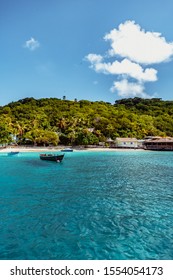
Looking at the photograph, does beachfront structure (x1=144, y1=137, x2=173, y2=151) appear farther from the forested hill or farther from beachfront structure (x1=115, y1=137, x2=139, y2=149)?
the forested hill

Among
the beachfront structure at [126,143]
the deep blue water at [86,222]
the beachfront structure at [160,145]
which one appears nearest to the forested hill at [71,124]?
the beachfront structure at [126,143]

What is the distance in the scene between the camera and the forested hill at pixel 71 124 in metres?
65.4

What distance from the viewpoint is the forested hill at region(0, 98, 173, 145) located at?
6544cm

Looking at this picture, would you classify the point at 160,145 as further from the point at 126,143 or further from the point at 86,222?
the point at 86,222

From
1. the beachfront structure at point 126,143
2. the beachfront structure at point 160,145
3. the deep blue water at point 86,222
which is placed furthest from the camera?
the beachfront structure at point 126,143

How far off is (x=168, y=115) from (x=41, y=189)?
320ft

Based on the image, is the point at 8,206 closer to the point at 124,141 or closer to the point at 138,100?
the point at 124,141

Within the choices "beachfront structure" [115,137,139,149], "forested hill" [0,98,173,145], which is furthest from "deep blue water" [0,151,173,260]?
"beachfront structure" [115,137,139,149]

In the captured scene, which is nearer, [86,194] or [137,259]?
[137,259]

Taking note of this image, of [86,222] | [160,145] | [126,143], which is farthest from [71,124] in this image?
[86,222]

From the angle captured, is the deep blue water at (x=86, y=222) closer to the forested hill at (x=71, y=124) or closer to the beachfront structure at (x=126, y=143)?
the forested hill at (x=71, y=124)

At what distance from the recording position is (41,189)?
15781 millimetres
